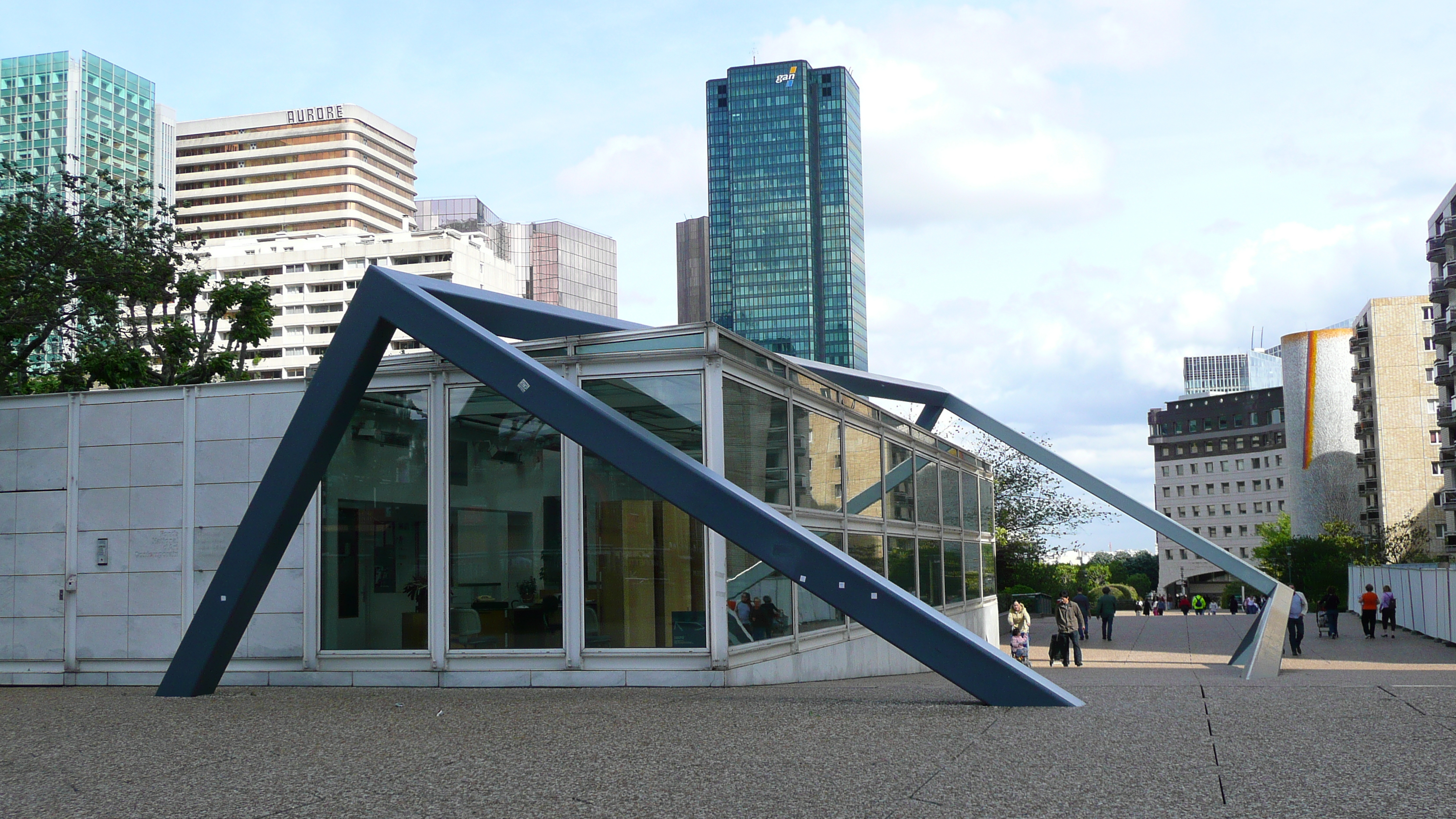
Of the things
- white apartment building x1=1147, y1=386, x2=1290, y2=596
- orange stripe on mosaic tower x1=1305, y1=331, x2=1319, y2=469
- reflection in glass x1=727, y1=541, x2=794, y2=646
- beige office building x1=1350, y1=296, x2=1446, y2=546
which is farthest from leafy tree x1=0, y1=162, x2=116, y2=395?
white apartment building x1=1147, y1=386, x2=1290, y2=596

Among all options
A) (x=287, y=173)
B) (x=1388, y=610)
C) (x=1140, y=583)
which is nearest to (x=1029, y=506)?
(x=1388, y=610)

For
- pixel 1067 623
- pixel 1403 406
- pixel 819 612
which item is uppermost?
pixel 1403 406

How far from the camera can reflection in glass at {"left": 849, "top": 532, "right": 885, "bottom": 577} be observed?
1814 cm

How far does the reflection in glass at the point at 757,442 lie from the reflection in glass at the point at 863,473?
2.90 m

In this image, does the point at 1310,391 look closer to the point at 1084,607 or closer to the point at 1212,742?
the point at 1084,607

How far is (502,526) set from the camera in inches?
548

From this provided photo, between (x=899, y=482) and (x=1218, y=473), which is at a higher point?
(x=1218, y=473)

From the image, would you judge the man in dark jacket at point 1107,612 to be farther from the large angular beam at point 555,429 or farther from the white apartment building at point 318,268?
the white apartment building at point 318,268

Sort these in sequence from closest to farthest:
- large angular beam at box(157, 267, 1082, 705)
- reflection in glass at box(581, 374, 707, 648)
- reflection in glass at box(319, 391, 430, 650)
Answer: large angular beam at box(157, 267, 1082, 705) < reflection in glass at box(581, 374, 707, 648) < reflection in glass at box(319, 391, 430, 650)

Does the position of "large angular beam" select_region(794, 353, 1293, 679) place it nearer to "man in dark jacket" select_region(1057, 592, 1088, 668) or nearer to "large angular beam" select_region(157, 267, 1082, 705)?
"man in dark jacket" select_region(1057, 592, 1088, 668)

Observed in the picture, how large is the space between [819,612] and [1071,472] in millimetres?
13075

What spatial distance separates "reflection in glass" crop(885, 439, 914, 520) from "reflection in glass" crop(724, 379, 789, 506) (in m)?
5.53

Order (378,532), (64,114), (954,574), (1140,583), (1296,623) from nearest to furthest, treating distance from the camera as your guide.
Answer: (378,532) < (1296,623) < (954,574) < (1140,583) < (64,114)

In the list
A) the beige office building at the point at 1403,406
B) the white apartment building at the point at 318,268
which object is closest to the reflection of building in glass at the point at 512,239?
the white apartment building at the point at 318,268
